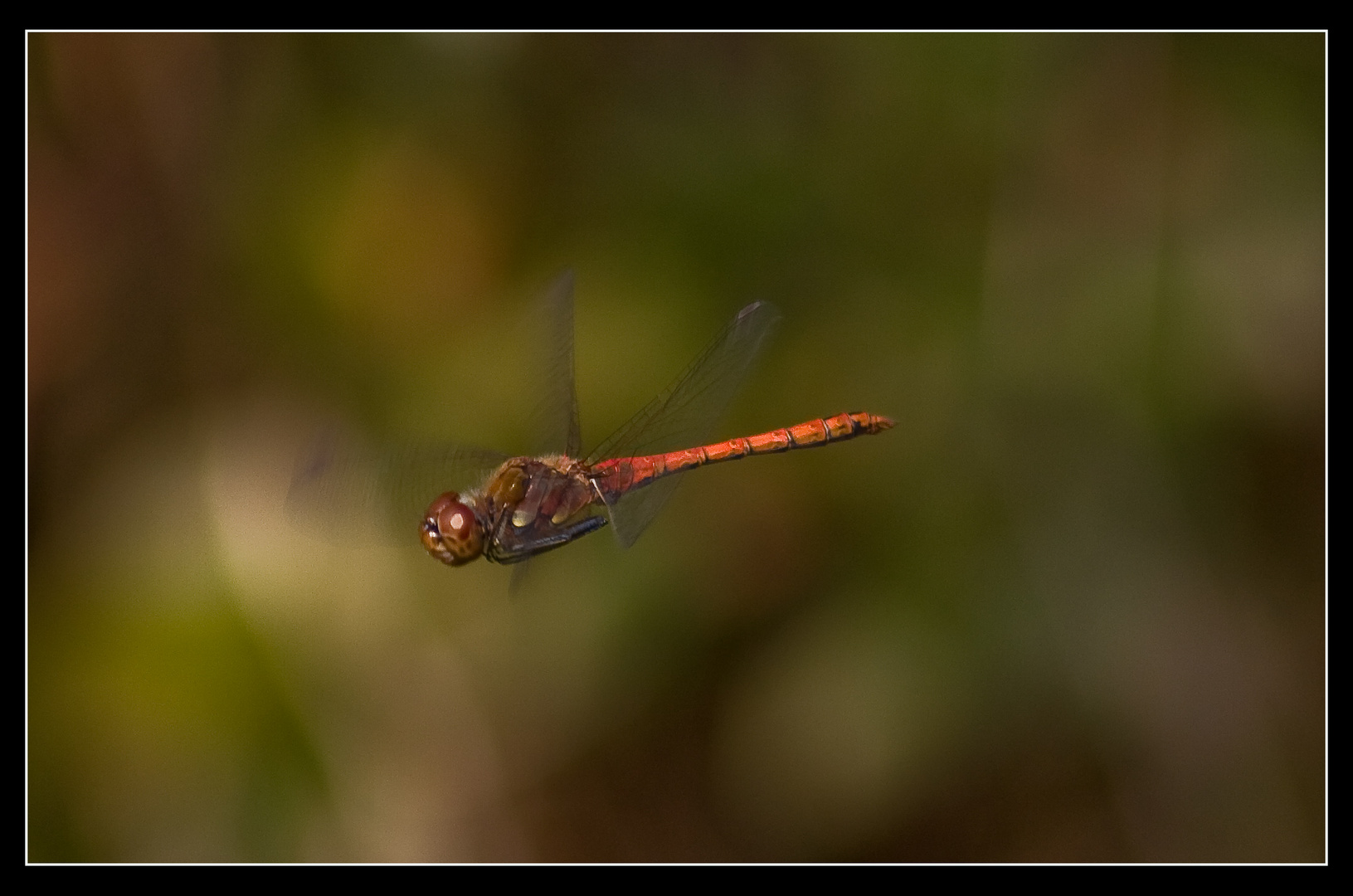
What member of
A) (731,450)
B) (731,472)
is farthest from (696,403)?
(731,472)

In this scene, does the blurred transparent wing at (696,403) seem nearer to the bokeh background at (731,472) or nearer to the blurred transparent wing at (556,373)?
the blurred transparent wing at (556,373)

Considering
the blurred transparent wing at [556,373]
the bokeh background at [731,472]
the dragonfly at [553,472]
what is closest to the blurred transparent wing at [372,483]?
the dragonfly at [553,472]

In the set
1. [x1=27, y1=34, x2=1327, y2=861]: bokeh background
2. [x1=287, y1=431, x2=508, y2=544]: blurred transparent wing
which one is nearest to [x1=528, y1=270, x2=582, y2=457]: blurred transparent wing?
[x1=287, y1=431, x2=508, y2=544]: blurred transparent wing

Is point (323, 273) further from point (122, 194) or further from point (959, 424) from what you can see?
point (959, 424)

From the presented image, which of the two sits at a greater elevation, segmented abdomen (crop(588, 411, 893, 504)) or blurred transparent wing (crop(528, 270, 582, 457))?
blurred transparent wing (crop(528, 270, 582, 457))

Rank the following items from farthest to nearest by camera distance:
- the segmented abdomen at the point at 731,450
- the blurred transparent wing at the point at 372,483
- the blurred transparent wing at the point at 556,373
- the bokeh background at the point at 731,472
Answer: the bokeh background at the point at 731,472 → the segmented abdomen at the point at 731,450 → the blurred transparent wing at the point at 556,373 → the blurred transparent wing at the point at 372,483

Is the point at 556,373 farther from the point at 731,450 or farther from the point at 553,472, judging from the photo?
the point at 731,450

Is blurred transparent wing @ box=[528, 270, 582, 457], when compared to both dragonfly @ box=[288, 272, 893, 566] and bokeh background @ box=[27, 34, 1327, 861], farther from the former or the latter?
bokeh background @ box=[27, 34, 1327, 861]
